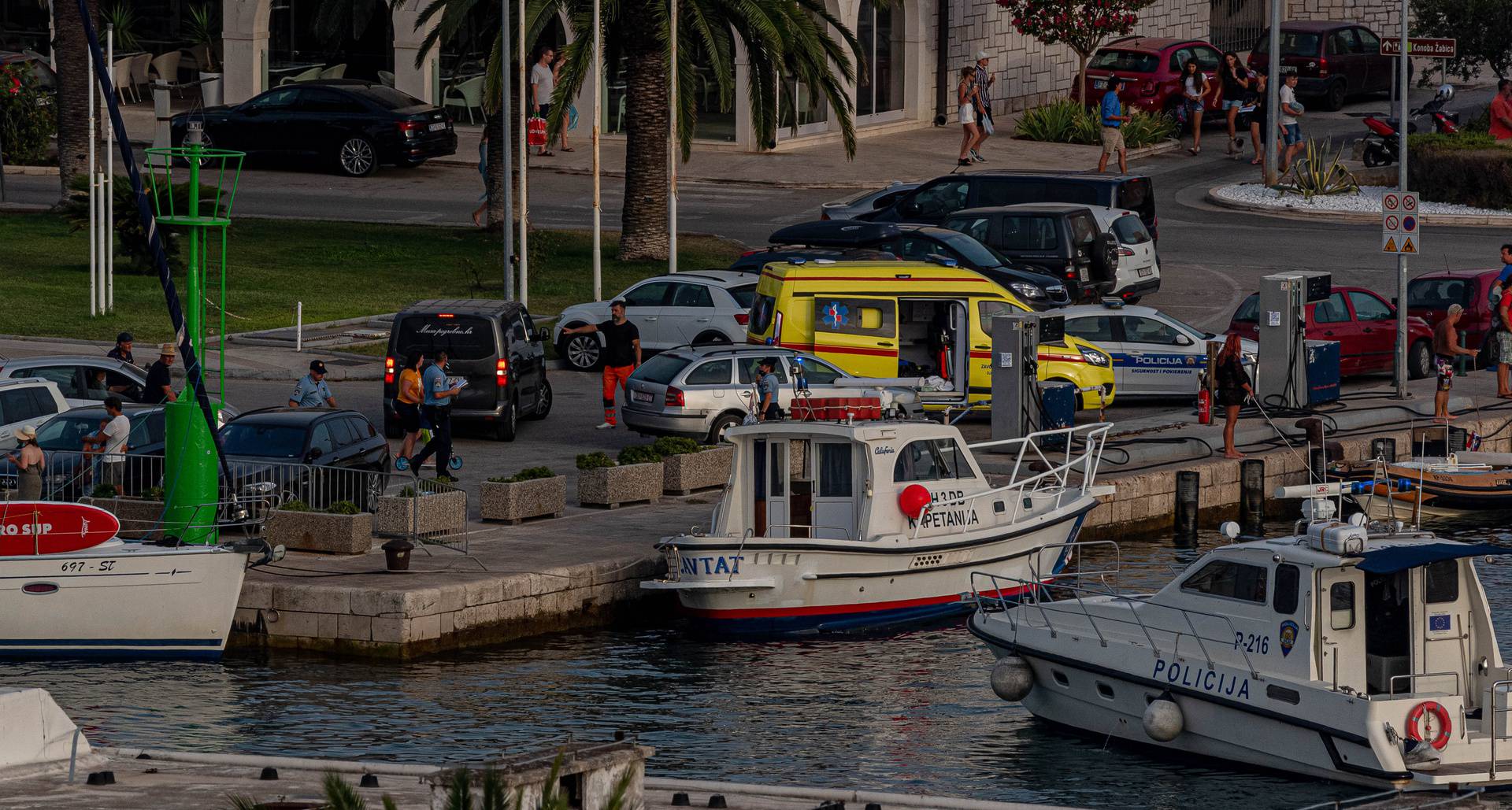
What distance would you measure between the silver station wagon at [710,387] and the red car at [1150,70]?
78.8 ft

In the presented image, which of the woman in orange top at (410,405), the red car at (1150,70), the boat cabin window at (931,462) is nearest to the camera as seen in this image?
the boat cabin window at (931,462)

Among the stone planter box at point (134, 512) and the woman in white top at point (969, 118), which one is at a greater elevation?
the woman in white top at point (969, 118)

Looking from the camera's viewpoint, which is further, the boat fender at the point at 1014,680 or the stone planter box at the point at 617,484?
the stone planter box at the point at 617,484

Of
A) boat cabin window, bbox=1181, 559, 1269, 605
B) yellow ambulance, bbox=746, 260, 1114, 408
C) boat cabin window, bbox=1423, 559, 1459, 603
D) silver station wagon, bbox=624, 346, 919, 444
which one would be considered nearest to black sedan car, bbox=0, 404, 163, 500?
silver station wagon, bbox=624, 346, 919, 444

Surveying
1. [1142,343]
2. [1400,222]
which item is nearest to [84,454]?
[1142,343]

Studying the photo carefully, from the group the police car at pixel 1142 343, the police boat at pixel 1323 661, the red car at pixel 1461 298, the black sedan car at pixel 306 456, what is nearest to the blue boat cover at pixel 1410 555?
the police boat at pixel 1323 661

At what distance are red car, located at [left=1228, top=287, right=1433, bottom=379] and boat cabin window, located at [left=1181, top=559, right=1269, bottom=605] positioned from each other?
13755mm

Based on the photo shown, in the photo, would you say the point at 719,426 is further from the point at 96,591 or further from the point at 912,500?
the point at 96,591

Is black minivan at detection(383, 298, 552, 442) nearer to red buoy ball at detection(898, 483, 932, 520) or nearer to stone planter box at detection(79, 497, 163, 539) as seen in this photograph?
stone planter box at detection(79, 497, 163, 539)

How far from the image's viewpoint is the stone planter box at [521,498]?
2358cm

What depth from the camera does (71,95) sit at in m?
41.3

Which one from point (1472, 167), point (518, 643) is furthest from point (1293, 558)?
point (1472, 167)

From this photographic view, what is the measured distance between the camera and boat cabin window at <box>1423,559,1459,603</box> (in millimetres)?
17516

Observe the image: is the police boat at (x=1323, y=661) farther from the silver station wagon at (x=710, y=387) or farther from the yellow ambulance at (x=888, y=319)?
the yellow ambulance at (x=888, y=319)
